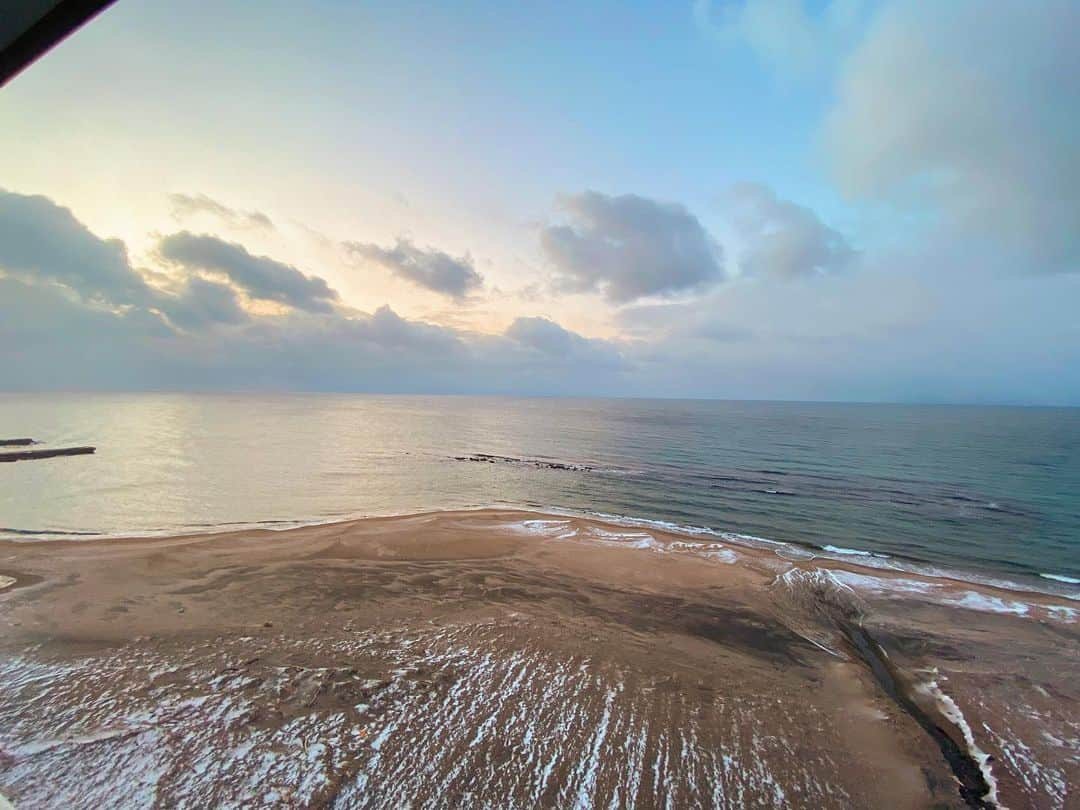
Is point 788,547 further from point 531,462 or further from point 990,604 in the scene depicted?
point 531,462

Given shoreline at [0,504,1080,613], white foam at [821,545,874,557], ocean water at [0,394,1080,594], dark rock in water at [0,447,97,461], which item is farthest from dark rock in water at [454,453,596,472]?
dark rock in water at [0,447,97,461]

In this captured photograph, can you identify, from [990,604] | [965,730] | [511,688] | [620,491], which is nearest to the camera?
[965,730]

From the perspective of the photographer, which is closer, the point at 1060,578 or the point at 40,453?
the point at 1060,578

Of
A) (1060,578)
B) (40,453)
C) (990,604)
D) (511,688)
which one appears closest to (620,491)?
(990,604)

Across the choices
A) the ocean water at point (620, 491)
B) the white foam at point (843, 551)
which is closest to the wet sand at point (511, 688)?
the white foam at point (843, 551)

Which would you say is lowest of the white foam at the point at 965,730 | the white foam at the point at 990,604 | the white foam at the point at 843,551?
the white foam at the point at 843,551

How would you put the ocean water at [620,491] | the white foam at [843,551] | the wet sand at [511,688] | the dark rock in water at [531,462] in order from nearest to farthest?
the wet sand at [511,688], the white foam at [843,551], the ocean water at [620,491], the dark rock in water at [531,462]

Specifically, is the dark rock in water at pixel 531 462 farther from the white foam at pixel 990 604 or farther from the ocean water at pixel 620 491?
the white foam at pixel 990 604

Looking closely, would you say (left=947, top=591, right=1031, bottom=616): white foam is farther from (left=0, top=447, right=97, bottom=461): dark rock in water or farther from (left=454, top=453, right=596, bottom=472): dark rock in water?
(left=0, top=447, right=97, bottom=461): dark rock in water

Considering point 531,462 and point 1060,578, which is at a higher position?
point 1060,578
